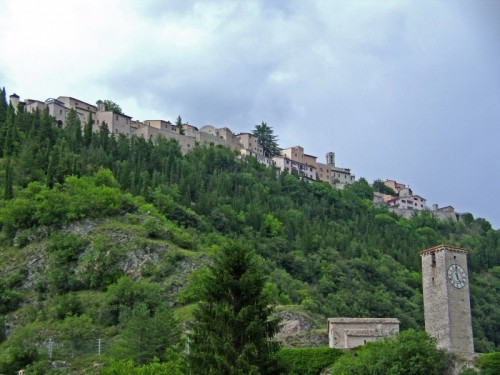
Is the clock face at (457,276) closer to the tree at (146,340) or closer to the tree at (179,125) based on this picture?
the tree at (146,340)

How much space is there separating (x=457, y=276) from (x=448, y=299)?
1.81 metres

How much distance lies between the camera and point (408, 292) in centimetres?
10169

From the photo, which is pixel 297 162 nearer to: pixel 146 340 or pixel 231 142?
pixel 231 142

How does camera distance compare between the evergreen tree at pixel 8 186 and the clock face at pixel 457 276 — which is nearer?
the clock face at pixel 457 276

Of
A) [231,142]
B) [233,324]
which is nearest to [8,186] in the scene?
[233,324]

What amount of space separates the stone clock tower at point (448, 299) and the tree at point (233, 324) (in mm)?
14019

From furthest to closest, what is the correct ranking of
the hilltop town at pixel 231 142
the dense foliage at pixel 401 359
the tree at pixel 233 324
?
the hilltop town at pixel 231 142 → the dense foliage at pixel 401 359 → the tree at pixel 233 324

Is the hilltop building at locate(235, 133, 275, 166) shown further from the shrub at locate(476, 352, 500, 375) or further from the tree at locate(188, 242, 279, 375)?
the tree at locate(188, 242, 279, 375)

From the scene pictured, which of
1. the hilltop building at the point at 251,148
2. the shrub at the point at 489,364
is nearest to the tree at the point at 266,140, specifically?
the hilltop building at the point at 251,148

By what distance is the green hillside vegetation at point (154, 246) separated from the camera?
58522 millimetres

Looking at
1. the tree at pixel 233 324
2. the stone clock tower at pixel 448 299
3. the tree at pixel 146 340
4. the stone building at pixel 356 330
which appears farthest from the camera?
the stone building at pixel 356 330

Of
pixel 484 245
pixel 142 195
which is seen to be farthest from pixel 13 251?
→ pixel 484 245

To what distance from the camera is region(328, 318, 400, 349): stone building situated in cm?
5400

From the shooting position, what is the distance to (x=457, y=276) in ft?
145
